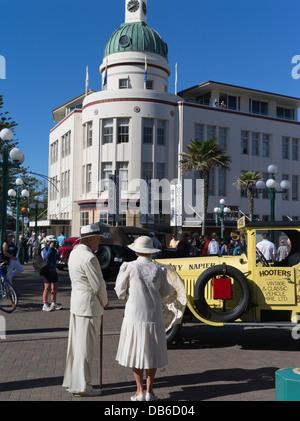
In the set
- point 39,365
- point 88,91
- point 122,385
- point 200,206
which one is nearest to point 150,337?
point 122,385

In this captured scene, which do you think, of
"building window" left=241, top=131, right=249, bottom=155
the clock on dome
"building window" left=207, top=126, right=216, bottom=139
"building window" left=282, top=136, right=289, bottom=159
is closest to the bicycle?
"building window" left=207, top=126, right=216, bottom=139

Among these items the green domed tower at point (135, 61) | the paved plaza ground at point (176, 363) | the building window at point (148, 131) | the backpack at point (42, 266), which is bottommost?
the paved plaza ground at point (176, 363)

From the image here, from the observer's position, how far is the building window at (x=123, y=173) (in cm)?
4066

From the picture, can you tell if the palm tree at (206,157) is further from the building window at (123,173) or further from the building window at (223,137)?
the building window at (223,137)

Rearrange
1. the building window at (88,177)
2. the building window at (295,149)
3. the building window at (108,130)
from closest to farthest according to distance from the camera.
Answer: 1. the building window at (108,130)
2. the building window at (88,177)
3. the building window at (295,149)

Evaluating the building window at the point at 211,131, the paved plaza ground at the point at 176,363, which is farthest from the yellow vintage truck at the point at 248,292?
the building window at the point at 211,131

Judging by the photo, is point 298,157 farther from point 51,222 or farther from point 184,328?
point 184,328

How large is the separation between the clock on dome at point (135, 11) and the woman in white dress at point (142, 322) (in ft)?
145

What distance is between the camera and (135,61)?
41.2 meters

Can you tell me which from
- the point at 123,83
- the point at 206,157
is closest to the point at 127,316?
the point at 206,157

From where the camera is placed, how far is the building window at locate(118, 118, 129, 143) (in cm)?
4069

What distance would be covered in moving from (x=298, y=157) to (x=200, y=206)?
1451 centimetres

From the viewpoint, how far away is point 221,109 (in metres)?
44.2

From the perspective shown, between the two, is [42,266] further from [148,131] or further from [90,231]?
[148,131]
